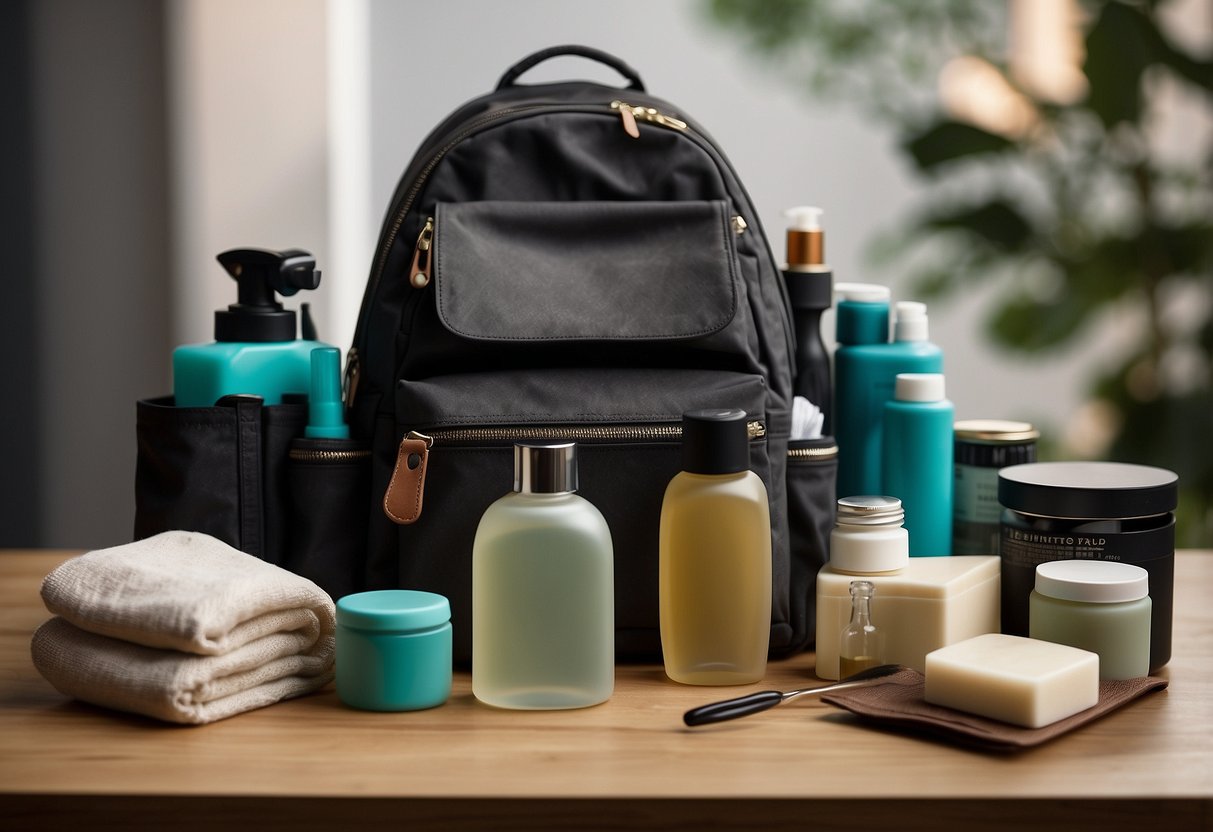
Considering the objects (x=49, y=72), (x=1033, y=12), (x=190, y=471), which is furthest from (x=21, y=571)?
(x=1033, y=12)

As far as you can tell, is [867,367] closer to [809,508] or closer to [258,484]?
[809,508]

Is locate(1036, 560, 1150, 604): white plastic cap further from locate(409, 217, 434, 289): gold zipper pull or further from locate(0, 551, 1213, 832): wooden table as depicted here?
locate(409, 217, 434, 289): gold zipper pull

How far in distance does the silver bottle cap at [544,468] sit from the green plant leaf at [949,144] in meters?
0.91

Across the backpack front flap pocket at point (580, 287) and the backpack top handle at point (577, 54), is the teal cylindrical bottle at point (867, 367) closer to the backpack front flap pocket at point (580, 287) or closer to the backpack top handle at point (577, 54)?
the backpack front flap pocket at point (580, 287)

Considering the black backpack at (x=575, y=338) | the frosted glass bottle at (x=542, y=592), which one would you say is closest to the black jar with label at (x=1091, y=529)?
the black backpack at (x=575, y=338)

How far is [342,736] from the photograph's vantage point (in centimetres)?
62

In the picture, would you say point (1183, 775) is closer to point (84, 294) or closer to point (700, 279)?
point (700, 279)

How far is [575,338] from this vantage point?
0.74m

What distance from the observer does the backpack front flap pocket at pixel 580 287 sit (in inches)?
29.4

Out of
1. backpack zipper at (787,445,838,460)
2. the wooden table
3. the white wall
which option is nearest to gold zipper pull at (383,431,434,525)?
the wooden table

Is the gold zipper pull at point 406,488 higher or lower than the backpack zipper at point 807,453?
lower

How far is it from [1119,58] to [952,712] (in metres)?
0.95

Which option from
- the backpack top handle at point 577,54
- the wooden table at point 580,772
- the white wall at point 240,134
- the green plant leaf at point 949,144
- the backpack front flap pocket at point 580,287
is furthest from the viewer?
the green plant leaf at point 949,144

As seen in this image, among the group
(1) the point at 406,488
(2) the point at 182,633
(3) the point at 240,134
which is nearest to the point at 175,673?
(2) the point at 182,633
